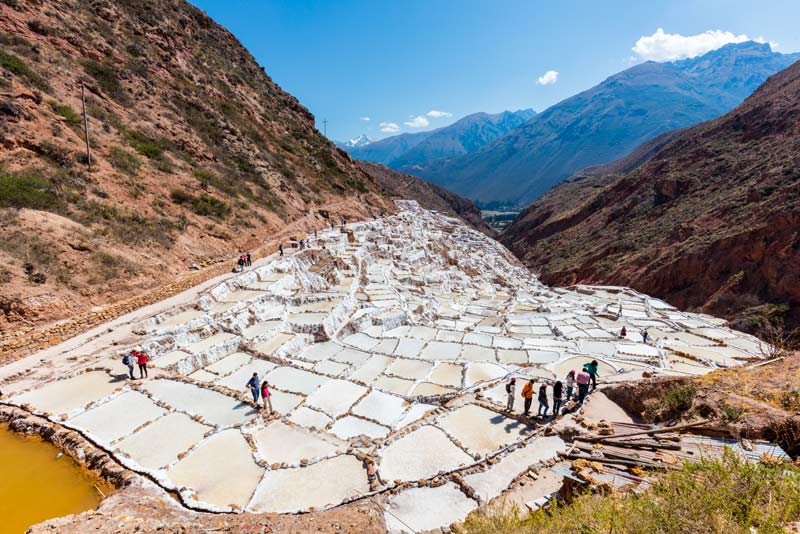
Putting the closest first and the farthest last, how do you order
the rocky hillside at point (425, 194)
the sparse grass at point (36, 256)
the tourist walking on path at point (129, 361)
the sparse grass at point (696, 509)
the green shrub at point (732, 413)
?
1. the sparse grass at point (696, 509)
2. the green shrub at point (732, 413)
3. the tourist walking on path at point (129, 361)
4. the sparse grass at point (36, 256)
5. the rocky hillside at point (425, 194)

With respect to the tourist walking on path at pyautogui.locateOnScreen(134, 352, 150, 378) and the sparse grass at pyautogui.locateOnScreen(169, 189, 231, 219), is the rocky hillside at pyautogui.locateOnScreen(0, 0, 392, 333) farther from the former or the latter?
the tourist walking on path at pyautogui.locateOnScreen(134, 352, 150, 378)

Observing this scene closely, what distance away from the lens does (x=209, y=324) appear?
1278cm

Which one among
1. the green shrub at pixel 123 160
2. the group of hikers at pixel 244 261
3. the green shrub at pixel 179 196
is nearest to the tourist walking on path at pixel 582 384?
the group of hikers at pixel 244 261

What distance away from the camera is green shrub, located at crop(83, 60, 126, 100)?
2519 cm

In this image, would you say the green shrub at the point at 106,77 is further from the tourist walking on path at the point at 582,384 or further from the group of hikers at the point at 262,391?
the tourist walking on path at the point at 582,384

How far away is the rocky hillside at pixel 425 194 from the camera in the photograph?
259 ft

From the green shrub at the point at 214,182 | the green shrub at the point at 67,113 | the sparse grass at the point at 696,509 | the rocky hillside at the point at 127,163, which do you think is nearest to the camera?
the sparse grass at the point at 696,509

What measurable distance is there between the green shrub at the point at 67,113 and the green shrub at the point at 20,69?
4.41 feet

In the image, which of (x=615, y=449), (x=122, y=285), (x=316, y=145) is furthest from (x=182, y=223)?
(x=316, y=145)

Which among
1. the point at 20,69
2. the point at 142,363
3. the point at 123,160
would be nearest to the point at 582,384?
the point at 142,363

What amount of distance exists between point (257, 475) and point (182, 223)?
1729cm

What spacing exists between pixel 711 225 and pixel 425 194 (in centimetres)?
5878

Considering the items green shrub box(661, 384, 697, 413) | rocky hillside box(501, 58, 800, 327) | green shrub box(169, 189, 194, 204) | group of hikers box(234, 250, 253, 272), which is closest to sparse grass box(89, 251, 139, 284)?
group of hikers box(234, 250, 253, 272)

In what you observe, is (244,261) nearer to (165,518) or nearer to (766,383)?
(165,518)
